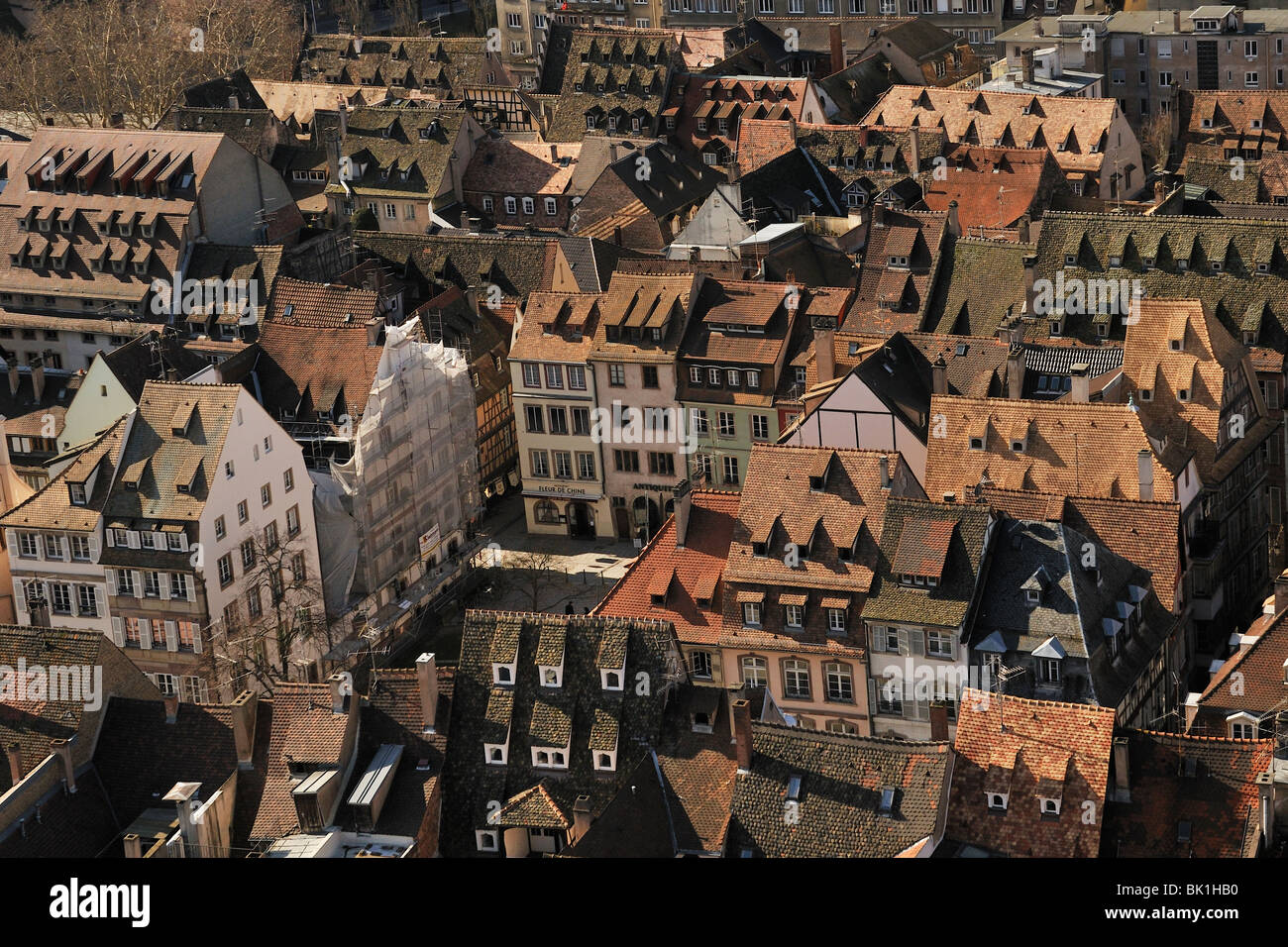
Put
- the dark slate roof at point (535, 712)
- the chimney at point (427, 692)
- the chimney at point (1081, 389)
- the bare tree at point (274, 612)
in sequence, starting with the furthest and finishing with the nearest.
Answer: the chimney at point (1081, 389), the bare tree at point (274, 612), the chimney at point (427, 692), the dark slate roof at point (535, 712)

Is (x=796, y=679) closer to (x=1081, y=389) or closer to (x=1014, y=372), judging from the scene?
(x=1081, y=389)

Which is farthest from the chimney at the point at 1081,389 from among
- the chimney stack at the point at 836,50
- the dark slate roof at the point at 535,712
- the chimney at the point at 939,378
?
the chimney stack at the point at 836,50

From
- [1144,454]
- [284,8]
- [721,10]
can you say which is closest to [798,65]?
[721,10]

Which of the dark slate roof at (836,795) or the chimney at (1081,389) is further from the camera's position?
the chimney at (1081,389)

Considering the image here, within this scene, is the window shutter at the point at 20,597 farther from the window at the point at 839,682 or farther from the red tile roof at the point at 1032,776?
the red tile roof at the point at 1032,776

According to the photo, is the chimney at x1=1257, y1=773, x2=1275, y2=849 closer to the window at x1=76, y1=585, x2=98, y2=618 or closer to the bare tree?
the bare tree

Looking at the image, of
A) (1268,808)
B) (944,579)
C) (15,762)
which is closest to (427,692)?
(15,762)
